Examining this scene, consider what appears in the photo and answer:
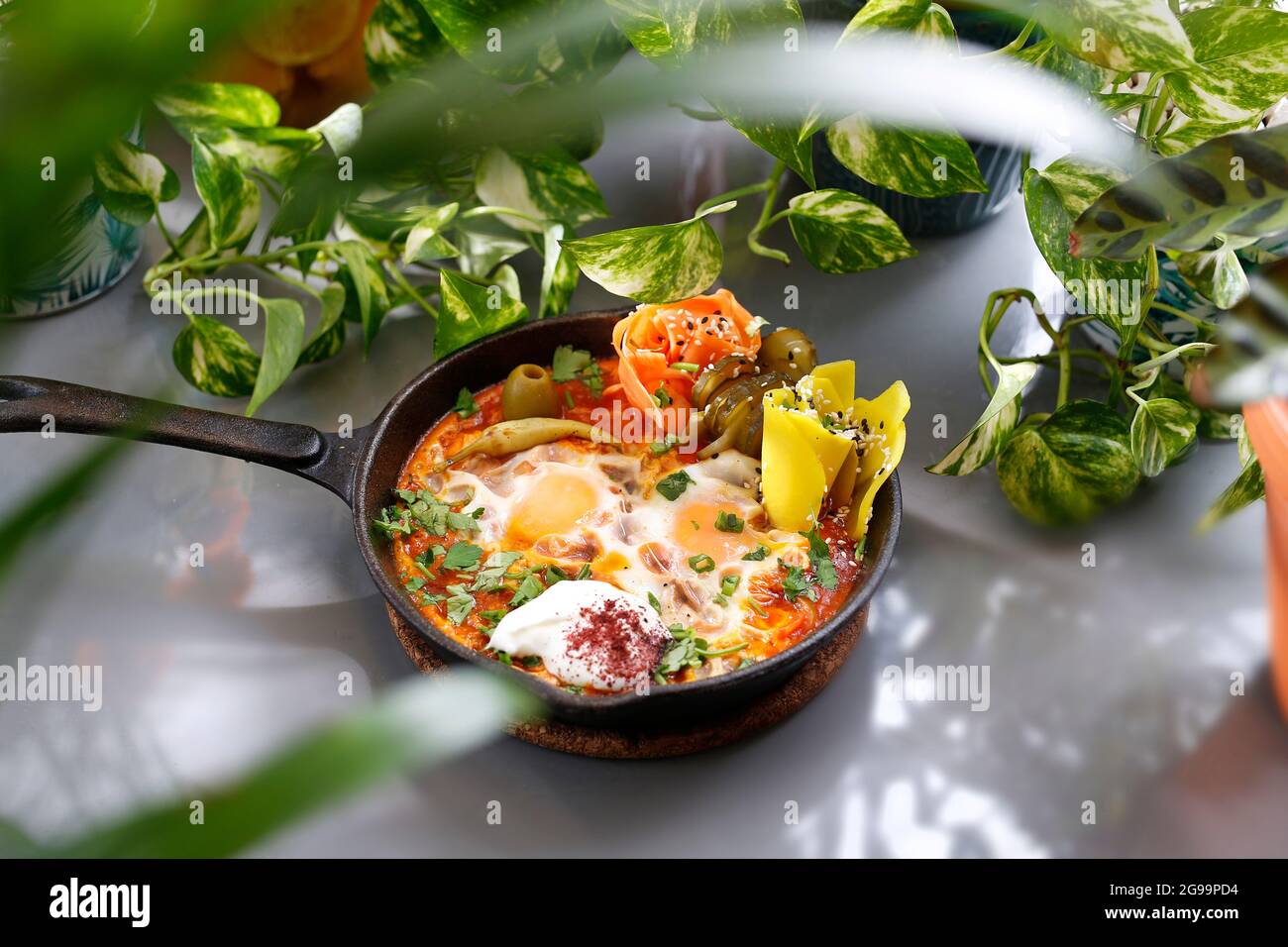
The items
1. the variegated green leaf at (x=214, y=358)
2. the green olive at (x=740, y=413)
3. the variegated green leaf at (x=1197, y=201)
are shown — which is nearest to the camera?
the variegated green leaf at (x=1197, y=201)

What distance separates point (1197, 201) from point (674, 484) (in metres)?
0.40

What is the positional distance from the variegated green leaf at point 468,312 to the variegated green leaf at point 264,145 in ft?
0.56

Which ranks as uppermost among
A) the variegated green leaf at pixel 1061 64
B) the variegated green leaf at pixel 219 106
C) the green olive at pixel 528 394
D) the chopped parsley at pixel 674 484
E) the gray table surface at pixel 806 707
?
the variegated green leaf at pixel 1061 64

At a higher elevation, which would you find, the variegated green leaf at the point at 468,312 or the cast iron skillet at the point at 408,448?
the variegated green leaf at the point at 468,312

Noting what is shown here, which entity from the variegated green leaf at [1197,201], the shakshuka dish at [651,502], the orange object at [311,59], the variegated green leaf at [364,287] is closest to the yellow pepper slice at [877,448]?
the shakshuka dish at [651,502]

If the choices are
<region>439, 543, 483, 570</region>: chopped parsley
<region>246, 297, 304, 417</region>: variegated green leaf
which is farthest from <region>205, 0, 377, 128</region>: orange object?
<region>439, 543, 483, 570</region>: chopped parsley

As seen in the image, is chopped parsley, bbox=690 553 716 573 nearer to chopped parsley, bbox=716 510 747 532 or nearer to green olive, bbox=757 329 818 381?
chopped parsley, bbox=716 510 747 532

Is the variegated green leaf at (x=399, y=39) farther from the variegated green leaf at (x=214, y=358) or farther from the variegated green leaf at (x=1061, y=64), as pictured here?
the variegated green leaf at (x=1061, y=64)

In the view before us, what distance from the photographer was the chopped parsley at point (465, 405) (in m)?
0.93

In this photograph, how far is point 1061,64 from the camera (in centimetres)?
78

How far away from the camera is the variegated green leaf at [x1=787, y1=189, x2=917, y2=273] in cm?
88

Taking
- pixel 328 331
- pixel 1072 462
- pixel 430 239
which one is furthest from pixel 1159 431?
pixel 328 331

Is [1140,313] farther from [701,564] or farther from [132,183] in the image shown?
[132,183]

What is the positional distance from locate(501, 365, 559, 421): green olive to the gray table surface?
6.8 inches
